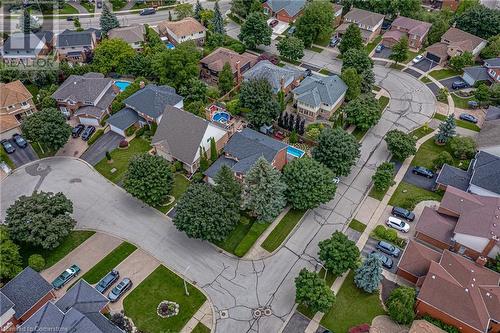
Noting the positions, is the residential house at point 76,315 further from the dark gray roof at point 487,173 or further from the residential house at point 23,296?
the dark gray roof at point 487,173

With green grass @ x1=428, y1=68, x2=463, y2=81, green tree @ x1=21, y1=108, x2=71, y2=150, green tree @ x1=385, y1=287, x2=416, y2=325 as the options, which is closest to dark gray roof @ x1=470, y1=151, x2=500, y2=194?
green tree @ x1=385, y1=287, x2=416, y2=325

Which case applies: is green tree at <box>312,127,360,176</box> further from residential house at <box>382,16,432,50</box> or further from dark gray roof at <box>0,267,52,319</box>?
residential house at <box>382,16,432,50</box>

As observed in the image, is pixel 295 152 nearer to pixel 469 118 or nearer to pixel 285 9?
pixel 469 118

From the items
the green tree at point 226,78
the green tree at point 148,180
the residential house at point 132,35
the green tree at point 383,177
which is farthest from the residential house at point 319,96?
the residential house at point 132,35

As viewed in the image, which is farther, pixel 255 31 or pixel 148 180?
pixel 255 31

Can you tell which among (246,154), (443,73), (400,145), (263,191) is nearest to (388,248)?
(263,191)

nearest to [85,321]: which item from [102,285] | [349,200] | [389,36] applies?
[102,285]
